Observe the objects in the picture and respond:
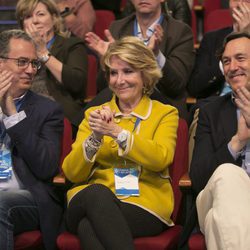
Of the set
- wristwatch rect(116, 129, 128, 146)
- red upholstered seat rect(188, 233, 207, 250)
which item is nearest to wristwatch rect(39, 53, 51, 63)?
wristwatch rect(116, 129, 128, 146)

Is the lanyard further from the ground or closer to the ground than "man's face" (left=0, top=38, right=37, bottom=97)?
closer to the ground

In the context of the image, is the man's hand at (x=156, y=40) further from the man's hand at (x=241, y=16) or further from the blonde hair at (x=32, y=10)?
the blonde hair at (x=32, y=10)

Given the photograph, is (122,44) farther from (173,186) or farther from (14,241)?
(14,241)

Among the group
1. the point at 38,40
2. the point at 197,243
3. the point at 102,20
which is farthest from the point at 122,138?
the point at 102,20

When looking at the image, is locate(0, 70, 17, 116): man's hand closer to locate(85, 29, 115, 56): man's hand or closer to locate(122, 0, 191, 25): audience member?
locate(85, 29, 115, 56): man's hand

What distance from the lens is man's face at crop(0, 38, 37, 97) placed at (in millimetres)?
3111

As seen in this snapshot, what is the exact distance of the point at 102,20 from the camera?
15.6ft

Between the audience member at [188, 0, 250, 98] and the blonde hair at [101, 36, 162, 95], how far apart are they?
23.3 inches

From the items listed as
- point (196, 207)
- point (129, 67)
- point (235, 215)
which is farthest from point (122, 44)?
point (235, 215)

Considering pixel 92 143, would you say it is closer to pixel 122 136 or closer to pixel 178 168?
pixel 122 136

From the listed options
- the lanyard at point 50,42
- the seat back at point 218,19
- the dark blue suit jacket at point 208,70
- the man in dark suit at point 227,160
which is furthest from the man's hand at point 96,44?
the seat back at point 218,19

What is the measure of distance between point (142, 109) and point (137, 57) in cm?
21

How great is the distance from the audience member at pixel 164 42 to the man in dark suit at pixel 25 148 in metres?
0.50

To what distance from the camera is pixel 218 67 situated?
3.63 meters
